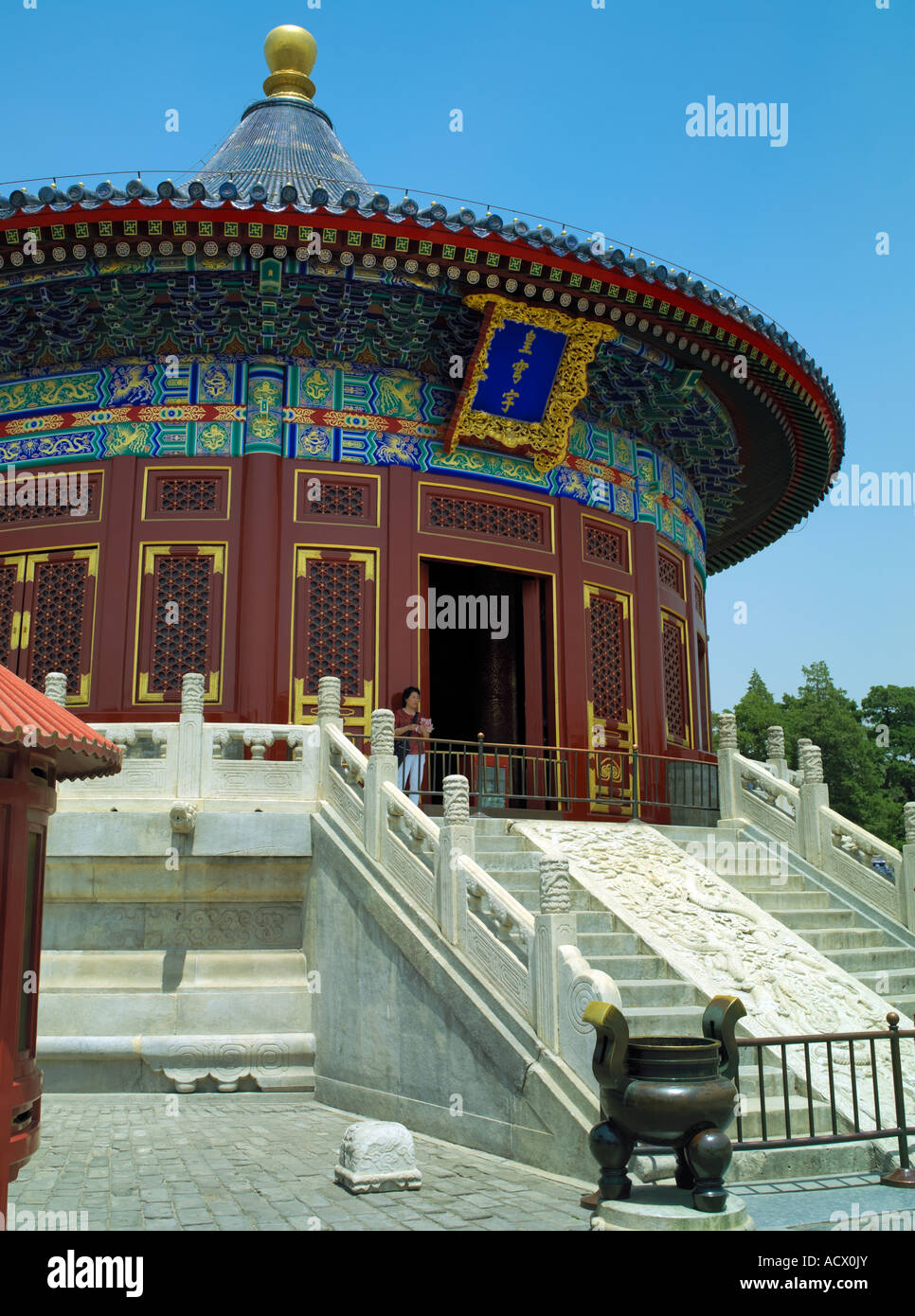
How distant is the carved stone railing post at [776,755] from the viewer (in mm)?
12883

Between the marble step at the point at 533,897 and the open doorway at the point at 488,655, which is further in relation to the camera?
the open doorway at the point at 488,655

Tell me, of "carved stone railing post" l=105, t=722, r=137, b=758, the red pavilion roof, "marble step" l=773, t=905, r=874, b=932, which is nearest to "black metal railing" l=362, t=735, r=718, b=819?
"marble step" l=773, t=905, r=874, b=932

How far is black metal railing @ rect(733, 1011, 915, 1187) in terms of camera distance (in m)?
6.19

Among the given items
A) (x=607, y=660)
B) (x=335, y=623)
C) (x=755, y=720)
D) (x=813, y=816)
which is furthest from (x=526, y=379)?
(x=755, y=720)

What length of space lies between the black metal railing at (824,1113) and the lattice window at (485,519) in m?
6.52

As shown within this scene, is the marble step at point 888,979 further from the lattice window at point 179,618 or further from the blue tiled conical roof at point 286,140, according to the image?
the blue tiled conical roof at point 286,140

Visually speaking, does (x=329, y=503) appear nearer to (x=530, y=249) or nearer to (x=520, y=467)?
(x=520, y=467)

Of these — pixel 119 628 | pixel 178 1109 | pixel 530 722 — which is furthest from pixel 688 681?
pixel 178 1109

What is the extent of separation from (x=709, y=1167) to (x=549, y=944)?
6.05ft

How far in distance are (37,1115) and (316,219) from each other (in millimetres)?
7842

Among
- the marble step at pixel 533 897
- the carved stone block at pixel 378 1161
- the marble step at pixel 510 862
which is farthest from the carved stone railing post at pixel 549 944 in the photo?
the marble step at pixel 510 862

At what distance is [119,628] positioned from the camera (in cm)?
1137

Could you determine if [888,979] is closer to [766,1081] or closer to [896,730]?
[766,1081]

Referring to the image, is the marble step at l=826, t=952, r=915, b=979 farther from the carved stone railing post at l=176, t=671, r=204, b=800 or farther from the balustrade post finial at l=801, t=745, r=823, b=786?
the carved stone railing post at l=176, t=671, r=204, b=800
